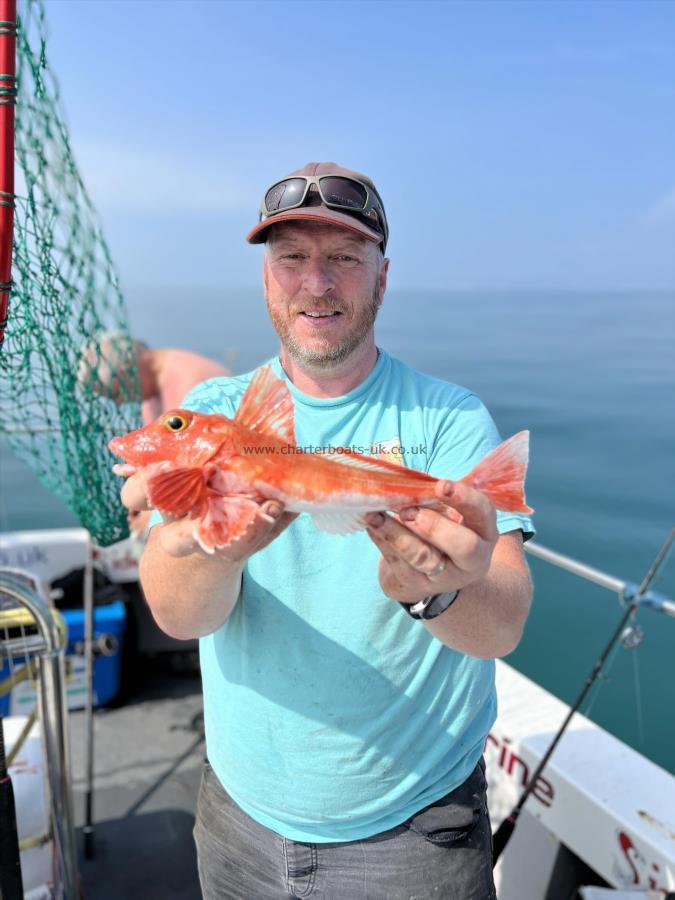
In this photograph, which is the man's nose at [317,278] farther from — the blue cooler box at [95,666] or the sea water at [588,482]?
the blue cooler box at [95,666]

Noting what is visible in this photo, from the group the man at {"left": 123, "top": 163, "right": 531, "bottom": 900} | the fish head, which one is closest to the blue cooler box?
the man at {"left": 123, "top": 163, "right": 531, "bottom": 900}

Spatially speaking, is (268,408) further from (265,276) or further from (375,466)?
(265,276)

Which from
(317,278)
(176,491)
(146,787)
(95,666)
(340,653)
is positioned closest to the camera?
(176,491)

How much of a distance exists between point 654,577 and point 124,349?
3.31 m

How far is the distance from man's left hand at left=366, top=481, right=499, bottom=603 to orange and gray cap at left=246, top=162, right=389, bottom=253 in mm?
1064

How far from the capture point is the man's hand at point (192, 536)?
175 centimetres

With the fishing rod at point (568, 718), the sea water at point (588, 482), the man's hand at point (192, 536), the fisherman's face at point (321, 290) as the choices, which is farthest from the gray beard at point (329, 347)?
the sea water at point (588, 482)

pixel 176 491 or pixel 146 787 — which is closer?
pixel 176 491

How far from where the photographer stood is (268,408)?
6.88ft

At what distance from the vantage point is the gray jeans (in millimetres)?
2203

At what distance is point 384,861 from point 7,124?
2.55 meters

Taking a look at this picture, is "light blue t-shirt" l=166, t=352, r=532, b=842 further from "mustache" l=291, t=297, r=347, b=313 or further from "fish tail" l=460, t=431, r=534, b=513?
"mustache" l=291, t=297, r=347, b=313

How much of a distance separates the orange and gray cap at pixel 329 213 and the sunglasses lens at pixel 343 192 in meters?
0.02

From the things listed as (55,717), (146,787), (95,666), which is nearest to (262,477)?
(55,717)
